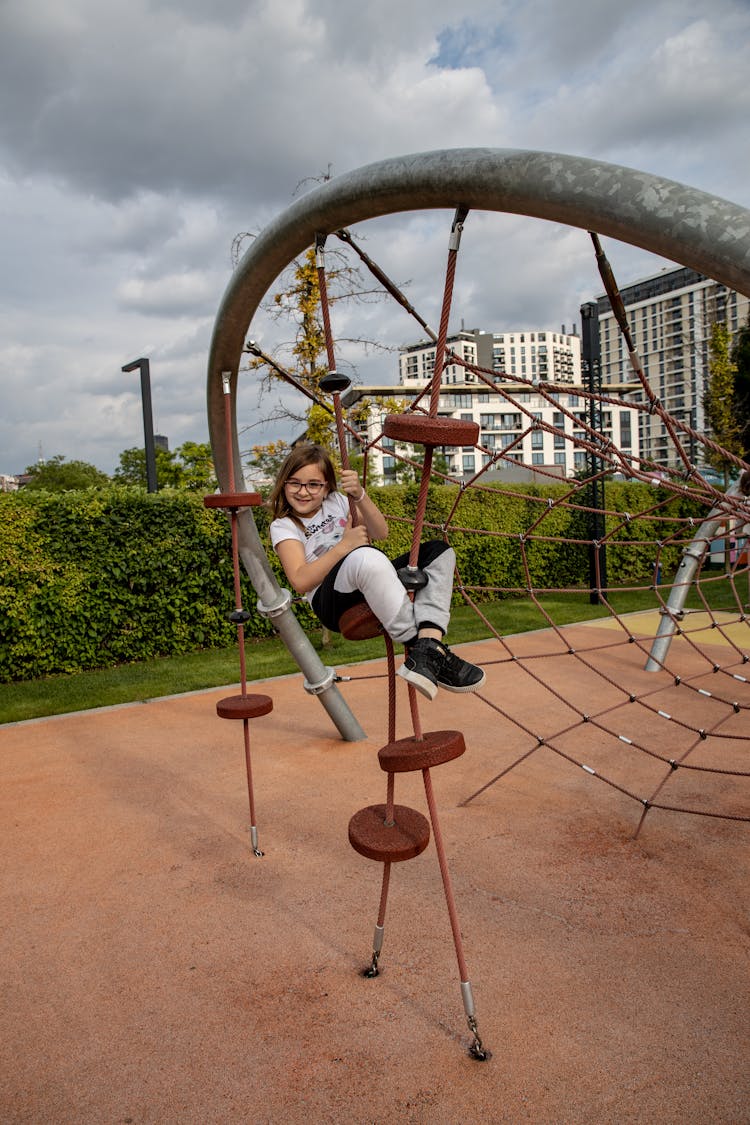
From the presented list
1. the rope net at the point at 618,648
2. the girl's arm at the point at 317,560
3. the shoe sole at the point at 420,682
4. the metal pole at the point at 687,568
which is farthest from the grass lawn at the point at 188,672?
the shoe sole at the point at 420,682

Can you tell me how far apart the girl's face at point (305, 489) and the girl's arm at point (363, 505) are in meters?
0.31

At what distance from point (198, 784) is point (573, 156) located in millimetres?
4126

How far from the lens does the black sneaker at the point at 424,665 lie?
7.02 feet

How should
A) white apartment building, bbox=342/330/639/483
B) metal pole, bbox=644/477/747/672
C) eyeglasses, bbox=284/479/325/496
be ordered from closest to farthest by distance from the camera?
eyeglasses, bbox=284/479/325/496, metal pole, bbox=644/477/747/672, white apartment building, bbox=342/330/639/483

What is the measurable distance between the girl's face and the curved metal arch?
88 centimetres

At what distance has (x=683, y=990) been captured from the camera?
251cm

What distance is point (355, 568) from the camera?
262 cm

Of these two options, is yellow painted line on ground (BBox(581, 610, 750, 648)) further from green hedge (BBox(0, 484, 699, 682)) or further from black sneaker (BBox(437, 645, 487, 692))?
black sneaker (BBox(437, 645, 487, 692))

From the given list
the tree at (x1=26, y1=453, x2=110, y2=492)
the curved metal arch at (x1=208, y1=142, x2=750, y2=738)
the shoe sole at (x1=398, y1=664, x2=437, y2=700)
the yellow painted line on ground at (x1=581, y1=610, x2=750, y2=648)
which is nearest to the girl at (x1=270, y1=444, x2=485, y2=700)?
the shoe sole at (x1=398, y1=664, x2=437, y2=700)

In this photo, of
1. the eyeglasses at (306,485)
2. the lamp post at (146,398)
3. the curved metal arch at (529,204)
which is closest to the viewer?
the curved metal arch at (529,204)

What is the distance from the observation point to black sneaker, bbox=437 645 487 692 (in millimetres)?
2359

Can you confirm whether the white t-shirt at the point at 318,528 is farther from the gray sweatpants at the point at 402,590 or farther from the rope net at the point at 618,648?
the gray sweatpants at the point at 402,590

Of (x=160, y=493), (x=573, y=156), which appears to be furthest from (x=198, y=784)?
(x=160, y=493)

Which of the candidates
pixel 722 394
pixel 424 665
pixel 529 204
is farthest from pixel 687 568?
pixel 722 394
